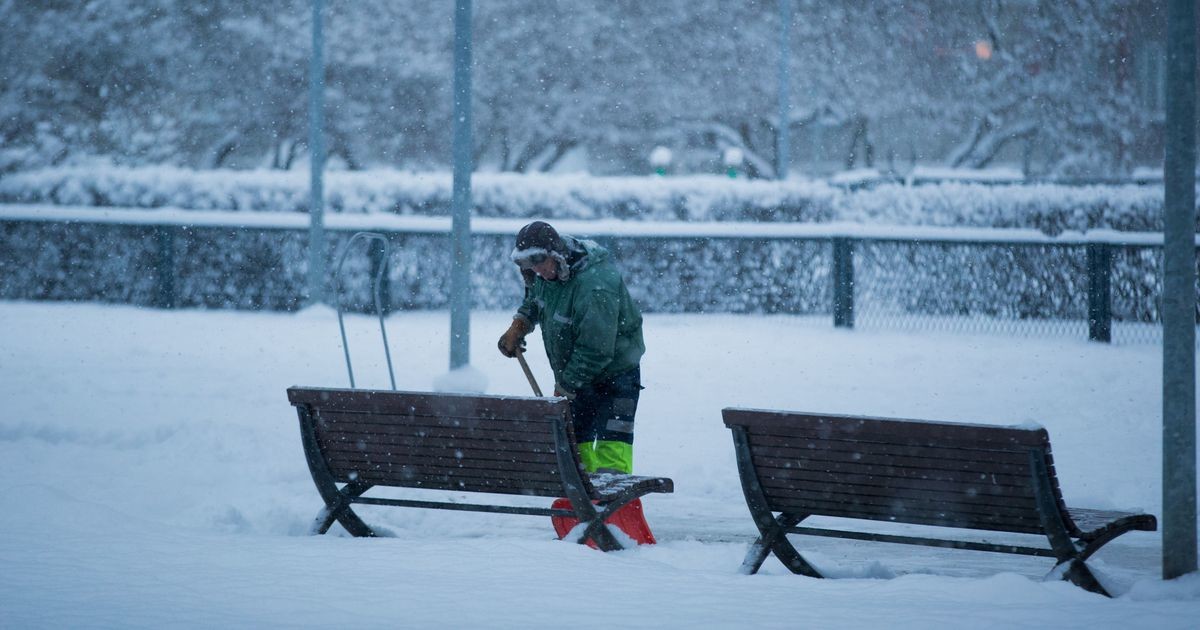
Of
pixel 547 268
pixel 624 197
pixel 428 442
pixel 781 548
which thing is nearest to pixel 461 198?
pixel 547 268

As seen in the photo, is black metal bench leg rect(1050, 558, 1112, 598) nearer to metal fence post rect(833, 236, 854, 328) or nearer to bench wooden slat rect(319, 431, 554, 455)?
bench wooden slat rect(319, 431, 554, 455)

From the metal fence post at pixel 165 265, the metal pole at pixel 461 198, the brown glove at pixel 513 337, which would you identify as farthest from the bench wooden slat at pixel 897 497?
the metal fence post at pixel 165 265

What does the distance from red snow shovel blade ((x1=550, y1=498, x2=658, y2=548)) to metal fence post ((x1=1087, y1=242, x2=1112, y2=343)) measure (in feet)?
24.0

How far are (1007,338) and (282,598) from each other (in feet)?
31.9

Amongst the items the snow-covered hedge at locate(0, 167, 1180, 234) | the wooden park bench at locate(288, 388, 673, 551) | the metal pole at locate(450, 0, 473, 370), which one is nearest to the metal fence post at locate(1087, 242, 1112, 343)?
the snow-covered hedge at locate(0, 167, 1180, 234)

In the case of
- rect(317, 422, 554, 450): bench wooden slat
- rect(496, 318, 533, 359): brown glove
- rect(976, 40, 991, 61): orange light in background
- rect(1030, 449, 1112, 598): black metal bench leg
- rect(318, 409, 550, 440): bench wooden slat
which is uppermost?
rect(976, 40, 991, 61): orange light in background

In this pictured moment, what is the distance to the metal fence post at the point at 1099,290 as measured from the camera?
12344 millimetres

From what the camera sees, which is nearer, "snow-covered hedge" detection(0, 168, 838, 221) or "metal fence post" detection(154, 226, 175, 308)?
"metal fence post" detection(154, 226, 175, 308)

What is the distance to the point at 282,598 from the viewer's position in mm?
4898

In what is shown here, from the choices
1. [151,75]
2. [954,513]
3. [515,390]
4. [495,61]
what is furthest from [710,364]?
[151,75]

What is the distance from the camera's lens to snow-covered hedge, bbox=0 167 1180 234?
618 inches

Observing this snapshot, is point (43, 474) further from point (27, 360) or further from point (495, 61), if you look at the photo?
point (495, 61)

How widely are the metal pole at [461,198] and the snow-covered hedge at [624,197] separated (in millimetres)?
6725

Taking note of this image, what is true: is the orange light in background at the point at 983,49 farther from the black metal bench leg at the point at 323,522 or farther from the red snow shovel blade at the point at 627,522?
the black metal bench leg at the point at 323,522
